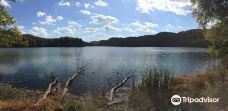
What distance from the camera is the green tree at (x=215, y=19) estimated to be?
2969 cm

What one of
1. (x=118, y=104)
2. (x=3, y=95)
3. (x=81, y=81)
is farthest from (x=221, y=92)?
(x=81, y=81)

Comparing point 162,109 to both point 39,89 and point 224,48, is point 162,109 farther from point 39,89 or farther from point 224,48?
point 39,89

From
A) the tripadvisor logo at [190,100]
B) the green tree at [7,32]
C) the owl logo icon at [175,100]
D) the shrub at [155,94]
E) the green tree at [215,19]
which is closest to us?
the tripadvisor logo at [190,100]

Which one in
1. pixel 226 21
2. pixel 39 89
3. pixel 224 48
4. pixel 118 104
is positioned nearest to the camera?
pixel 118 104

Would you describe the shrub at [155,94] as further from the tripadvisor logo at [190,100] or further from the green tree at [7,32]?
the green tree at [7,32]

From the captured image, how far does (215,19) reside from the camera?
3111 cm

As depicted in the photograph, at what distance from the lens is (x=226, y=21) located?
29312 mm

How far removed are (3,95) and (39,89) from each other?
12653 mm

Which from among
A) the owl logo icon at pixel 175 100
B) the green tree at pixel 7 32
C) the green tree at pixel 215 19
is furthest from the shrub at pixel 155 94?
the green tree at pixel 215 19

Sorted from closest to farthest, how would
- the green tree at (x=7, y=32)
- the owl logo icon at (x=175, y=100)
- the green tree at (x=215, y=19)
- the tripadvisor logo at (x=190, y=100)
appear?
the tripadvisor logo at (x=190, y=100) < the owl logo icon at (x=175, y=100) < the green tree at (x=7, y=32) < the green tree at (x=215, y=19)

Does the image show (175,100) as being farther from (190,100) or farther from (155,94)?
(155,94)

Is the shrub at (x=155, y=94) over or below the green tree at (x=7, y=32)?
below

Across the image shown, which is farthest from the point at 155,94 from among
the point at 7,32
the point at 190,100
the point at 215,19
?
the point at 215,19

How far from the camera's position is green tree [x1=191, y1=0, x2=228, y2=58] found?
29688 millimetres
